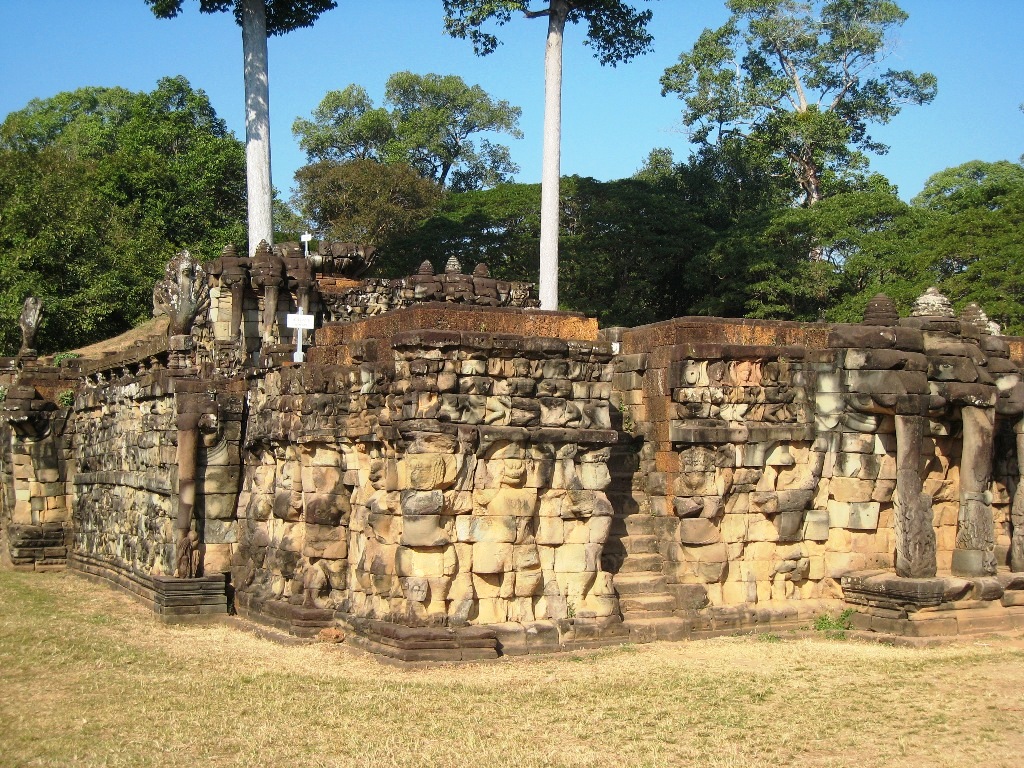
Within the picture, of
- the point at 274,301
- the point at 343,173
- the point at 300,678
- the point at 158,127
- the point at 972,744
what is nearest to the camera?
the point at 972,744

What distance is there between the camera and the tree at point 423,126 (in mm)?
42375

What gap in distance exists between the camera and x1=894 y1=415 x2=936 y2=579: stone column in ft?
37.3

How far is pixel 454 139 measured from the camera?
4369 centimetres

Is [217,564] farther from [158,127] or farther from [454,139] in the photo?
[454,139]

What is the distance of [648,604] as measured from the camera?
11.2 m

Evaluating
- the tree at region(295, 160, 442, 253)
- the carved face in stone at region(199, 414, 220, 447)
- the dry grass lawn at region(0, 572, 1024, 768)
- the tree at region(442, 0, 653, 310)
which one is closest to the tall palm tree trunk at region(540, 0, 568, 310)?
the tree at region(442, 0, 653, 310)

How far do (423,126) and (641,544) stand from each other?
32717mm

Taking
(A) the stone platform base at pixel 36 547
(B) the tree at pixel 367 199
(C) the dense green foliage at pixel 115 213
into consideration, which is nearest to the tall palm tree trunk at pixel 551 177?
(A) the stone platform base at pixel 36 547

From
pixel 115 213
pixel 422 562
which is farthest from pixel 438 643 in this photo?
pixel 115 213

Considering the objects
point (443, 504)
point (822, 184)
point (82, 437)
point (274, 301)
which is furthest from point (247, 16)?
point (443, 504)

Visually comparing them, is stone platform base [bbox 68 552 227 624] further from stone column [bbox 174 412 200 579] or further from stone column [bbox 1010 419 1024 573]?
stone column [bbox 1010 419 1024 573]

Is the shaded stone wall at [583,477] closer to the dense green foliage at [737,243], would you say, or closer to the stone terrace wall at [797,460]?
the stone terrace wall at [797,460]

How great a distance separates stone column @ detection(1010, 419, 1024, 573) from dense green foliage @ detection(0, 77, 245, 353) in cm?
2110

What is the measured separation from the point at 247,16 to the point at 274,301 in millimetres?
8278
